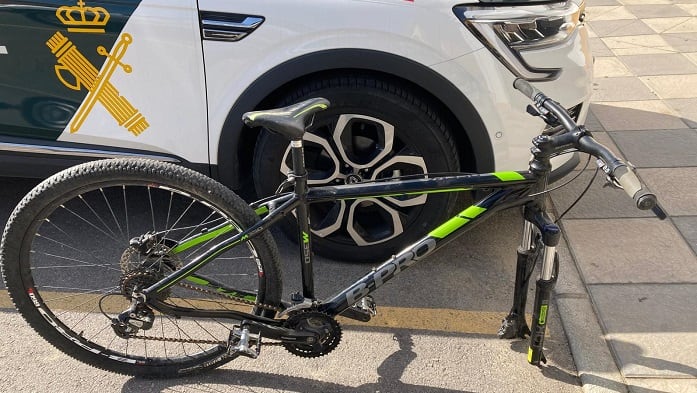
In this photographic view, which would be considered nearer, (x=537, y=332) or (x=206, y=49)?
A: (x=537, y=332)

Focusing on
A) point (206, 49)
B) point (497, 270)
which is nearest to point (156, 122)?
point (206, 49)

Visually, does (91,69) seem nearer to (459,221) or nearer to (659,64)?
(459,221)

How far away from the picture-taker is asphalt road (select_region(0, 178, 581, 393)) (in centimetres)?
245

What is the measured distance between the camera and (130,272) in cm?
227

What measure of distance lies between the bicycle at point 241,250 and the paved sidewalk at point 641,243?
38 cm

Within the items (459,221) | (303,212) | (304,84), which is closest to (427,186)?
(459,221)

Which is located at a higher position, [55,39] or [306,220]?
[55,39]

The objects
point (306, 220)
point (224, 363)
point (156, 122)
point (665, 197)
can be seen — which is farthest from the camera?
point (665, 197)

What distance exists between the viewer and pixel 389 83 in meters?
2.74

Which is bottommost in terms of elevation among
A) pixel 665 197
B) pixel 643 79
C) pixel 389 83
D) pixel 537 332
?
pixel 537 332

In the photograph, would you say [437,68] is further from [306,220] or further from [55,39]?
[55,39]

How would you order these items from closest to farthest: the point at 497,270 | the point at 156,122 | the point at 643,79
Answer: the point at 156,122 < the point at 497,270 < the point at 643,79

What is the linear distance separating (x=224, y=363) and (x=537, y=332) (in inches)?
49.4

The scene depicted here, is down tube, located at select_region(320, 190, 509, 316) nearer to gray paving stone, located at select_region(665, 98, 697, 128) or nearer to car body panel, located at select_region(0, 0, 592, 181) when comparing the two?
car body panel, located at select_region(0, 0, 592, 181)
